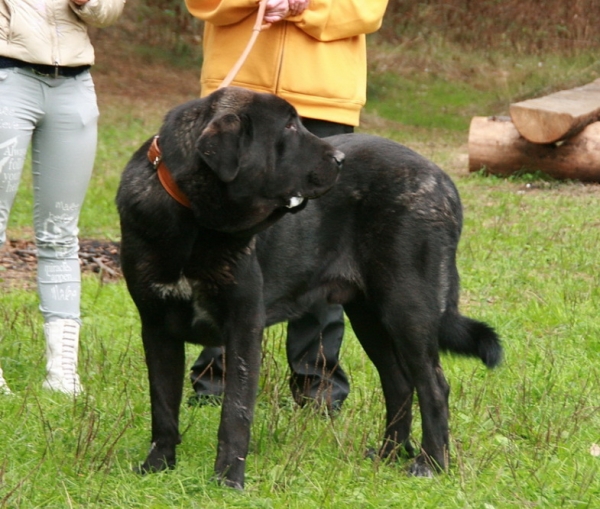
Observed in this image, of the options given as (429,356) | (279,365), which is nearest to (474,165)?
(279,365)

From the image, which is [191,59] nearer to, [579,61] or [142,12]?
[142,12]

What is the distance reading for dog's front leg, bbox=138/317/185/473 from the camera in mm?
3781

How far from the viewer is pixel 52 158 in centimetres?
456

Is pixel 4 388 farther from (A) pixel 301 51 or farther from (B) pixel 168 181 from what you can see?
(A) pixel 301 51

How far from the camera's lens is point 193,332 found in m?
3.73

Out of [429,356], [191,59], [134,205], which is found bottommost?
[191,59]

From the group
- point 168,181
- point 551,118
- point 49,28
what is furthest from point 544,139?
point 168,181

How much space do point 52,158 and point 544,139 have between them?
6.93 m

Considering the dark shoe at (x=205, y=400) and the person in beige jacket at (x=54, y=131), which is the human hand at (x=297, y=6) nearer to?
the person in beige jacket at (x=54, y=131)

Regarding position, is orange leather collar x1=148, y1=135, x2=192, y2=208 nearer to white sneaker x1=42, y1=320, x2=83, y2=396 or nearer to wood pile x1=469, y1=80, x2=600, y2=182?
white sneaker x1=42, y1=320, x2=83, y2=396

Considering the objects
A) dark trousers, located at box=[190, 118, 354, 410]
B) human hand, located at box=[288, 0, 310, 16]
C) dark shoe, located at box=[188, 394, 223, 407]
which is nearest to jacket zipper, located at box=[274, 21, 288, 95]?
human hand, located at box=[288, 0, 310, 16]

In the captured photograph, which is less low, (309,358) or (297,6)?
(297,6)

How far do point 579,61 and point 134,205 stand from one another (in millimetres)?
16946

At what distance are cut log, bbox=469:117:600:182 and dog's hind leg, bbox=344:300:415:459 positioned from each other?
22.1 ft
